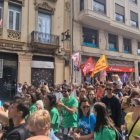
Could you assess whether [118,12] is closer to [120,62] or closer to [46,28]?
[120,62]

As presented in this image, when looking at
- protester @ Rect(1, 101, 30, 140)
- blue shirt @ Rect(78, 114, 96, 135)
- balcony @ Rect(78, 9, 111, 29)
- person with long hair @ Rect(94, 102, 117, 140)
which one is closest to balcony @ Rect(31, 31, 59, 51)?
balcony @ Rect(78, 9, 111, 29)

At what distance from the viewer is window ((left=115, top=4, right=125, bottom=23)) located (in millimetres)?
24892

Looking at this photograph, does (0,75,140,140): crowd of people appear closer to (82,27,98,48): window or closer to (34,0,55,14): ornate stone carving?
(34,0,55,14): ornate stone carving

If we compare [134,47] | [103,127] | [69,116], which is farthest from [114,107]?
[134,47]

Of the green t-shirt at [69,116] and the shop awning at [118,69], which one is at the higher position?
the shop awning at [118,69]

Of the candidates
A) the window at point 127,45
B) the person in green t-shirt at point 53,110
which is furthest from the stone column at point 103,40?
the person in green t-shirt at point 53,110

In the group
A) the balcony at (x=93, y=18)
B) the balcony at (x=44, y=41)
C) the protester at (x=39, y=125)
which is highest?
the balcony at (x=93, y=18)

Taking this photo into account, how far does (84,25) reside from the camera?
870 inches

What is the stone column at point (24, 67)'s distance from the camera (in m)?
17.7

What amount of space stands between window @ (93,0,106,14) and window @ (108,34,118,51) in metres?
2.54

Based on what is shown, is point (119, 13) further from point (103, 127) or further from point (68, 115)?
point (103, 127)

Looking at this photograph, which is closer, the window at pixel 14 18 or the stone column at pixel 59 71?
the window at pixel 14 18

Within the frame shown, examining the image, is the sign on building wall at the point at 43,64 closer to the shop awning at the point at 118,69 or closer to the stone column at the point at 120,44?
the shop awning at the point at 118,69

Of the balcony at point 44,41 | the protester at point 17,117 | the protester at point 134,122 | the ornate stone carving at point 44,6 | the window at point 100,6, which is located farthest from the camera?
the window at point 100,6
